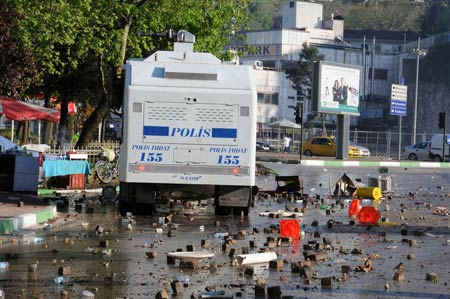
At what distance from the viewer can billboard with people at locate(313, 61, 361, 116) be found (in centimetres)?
7319

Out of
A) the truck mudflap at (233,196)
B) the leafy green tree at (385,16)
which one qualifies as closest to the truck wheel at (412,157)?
the truck mudflap at (233,196)

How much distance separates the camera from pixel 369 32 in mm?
157125

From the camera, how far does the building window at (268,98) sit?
130 metres

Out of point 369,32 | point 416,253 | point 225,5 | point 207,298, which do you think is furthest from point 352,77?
point 369,32

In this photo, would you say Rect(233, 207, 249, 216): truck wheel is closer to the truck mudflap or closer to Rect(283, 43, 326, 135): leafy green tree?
the truck mudflap

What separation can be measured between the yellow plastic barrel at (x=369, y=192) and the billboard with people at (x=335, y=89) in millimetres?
44354

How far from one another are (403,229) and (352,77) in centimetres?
5923

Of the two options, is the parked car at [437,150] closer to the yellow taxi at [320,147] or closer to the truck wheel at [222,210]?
the yellow taxi at [320,147]

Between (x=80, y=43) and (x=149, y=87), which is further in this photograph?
(x=80, y=43)

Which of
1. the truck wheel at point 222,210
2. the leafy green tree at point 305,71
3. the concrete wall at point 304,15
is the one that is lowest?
the truck wheel at point 222,210

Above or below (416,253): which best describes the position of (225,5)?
above

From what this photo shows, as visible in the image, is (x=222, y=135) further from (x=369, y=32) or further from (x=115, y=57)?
(x=369, y=32)

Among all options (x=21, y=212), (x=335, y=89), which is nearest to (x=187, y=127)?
(x=21, y=212)

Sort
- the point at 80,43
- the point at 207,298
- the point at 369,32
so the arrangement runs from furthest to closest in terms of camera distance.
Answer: the point at 369,32 → the point at 80,43 → the point at 207,298
